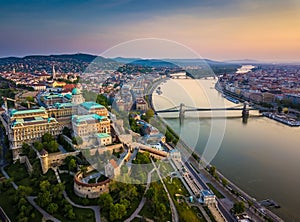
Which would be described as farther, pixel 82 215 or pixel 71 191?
pixel 71 191

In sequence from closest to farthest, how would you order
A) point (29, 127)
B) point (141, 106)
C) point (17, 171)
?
point (17, 171)
point (29, 127)
point (141, 106)

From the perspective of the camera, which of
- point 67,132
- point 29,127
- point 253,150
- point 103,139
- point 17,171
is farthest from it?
point 253,150

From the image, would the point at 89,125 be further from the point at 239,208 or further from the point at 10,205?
the point at 239,208

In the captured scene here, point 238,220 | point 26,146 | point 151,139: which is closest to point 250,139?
point 151,139

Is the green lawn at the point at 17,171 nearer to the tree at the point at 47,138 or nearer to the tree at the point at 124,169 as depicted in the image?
the tree at the point at 47,138

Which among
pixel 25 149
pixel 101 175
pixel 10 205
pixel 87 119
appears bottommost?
pixel 10 205

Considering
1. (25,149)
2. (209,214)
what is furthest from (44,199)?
(209,214)

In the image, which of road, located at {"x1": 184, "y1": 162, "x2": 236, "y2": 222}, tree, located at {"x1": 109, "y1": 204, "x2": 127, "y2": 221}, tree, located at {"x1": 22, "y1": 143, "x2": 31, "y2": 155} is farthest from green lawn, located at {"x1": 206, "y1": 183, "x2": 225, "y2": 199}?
tree, located at {"x1": 22, "y1": 143, "x2": 31, "y2": 155}

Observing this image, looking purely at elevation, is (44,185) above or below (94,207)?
above

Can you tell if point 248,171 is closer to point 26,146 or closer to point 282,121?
point 26,146

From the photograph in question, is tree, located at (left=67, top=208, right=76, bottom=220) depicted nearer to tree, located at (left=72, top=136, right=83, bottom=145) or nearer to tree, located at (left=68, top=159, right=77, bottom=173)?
tree, located at (left=68, top=159, right=77, bottom=173)
